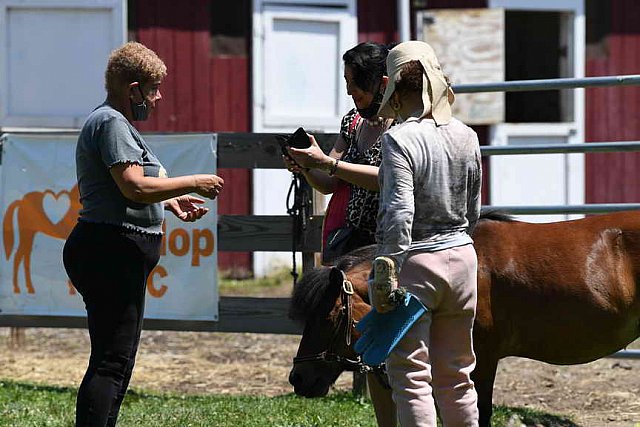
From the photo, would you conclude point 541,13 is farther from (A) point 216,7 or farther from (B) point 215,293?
(B) point 215,293

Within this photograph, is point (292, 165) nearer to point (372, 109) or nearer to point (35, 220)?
point (372, 109)

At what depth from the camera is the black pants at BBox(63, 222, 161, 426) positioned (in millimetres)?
4215

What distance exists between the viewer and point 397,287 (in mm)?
3762

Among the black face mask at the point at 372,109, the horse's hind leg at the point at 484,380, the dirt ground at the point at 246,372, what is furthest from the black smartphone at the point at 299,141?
the dirt ground at the point at 246,372

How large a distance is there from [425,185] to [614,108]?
9.19 m

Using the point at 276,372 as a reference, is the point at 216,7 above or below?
above

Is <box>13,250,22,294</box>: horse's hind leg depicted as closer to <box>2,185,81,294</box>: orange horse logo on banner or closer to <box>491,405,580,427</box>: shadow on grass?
<box>2,185,81,294</box>: orange horse logo on banner

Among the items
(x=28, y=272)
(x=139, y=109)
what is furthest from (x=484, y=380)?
(x=28, y=272)

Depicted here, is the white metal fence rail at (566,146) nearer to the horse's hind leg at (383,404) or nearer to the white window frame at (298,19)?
the horse's hind leg at (383,404)

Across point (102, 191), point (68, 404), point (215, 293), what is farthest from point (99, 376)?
point (215, 293)

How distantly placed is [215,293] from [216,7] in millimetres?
5639

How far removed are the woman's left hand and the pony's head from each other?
558 mm

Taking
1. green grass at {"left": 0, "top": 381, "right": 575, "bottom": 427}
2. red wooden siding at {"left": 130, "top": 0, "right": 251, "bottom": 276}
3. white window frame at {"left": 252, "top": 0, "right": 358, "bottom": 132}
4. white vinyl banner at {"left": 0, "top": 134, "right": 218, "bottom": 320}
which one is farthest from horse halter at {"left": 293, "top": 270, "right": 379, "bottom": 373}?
white window frame at {"left": 252, "top": 0, "right": 358, "bottom": 132}

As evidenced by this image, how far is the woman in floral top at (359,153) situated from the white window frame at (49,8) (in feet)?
22.5
